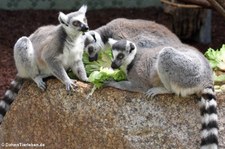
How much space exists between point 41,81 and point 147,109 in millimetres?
1097

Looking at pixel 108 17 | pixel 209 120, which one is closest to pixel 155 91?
pixel 209 120

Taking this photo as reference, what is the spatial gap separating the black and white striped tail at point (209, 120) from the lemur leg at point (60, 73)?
120cm

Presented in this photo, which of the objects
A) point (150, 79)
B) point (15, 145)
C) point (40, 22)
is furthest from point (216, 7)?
point (40, 22)

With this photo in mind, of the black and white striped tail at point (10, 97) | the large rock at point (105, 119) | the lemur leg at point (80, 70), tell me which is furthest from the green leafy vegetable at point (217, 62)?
the black and white striped tail at point (10, 97)

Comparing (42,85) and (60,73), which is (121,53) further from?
(42,85)

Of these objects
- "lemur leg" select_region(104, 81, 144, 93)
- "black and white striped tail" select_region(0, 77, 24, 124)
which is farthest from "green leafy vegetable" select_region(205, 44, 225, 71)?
"black and white striped tail" select_region(0, 77, 24, 124)

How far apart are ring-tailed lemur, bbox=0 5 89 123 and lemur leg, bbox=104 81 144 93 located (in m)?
0.34

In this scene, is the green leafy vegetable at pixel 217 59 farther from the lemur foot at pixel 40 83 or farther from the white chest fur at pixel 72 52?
the lemur foot at pixel 40 83

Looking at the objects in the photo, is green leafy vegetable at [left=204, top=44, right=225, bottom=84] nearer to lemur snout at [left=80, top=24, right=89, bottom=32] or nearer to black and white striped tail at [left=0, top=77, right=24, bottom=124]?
lemur snout at [left=80, top=24, right=89, bottom=32]

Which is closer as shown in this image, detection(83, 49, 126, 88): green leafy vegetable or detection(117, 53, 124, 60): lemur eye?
detection(117, 53, 124, 60): lemur eye

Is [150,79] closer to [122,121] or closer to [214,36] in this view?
[122,121]

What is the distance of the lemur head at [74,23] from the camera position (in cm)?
534

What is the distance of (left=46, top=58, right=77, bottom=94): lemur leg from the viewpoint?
548 cm

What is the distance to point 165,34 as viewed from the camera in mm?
5938
